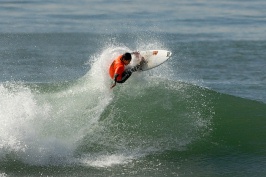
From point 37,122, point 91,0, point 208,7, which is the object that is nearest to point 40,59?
point 37,122

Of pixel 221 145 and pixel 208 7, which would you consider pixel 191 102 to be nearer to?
pixel 221 145

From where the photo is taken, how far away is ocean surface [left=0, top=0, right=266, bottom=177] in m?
13.6

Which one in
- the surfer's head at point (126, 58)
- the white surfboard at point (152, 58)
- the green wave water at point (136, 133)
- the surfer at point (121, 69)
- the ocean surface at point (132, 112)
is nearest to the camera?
the green wave water at point (136, 133)

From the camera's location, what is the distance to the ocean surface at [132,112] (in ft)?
44.8

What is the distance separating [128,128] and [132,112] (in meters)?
1.01

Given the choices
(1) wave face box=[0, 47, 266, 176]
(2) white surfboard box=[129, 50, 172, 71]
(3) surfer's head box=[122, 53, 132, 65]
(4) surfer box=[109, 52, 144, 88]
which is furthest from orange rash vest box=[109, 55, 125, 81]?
(2) white surfboard box=[129, 50, 172, 71]

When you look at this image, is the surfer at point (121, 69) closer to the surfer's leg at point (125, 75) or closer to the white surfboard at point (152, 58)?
the surfer's leg at point (125, 75)

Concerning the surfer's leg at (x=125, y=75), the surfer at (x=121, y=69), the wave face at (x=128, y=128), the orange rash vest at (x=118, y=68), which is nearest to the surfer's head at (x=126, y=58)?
the surfer at (x=121, y=69)

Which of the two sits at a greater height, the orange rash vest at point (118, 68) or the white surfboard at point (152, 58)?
the white surfboard at point (152, 58)

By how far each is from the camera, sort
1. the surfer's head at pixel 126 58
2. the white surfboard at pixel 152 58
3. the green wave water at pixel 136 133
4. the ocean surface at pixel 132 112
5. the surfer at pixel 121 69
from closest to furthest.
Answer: the green wave water at pixel 136 133 → the ocean surface at pixel 132 112 → the surfer at pixel 121 69 → the surfer's head at pixel 126 58 → the white surfboard at pixel 152 58

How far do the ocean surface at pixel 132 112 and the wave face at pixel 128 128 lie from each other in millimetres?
26

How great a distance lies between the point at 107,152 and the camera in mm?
14133

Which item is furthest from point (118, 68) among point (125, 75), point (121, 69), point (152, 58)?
point (152, 58)

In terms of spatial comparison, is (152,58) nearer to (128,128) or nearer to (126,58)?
(126,58)
